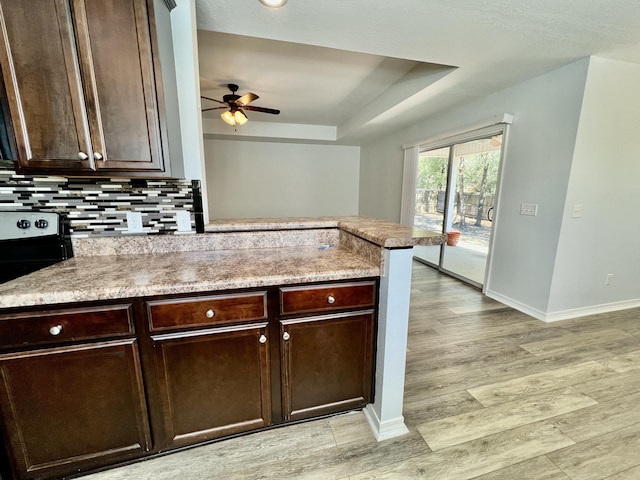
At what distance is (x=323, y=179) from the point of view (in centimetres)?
658

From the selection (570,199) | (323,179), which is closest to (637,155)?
(570,199)

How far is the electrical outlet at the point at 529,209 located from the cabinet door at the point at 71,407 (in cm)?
348

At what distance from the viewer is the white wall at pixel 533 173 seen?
2496 mm

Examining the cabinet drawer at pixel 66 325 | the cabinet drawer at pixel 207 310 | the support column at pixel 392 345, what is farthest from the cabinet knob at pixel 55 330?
the support column at pixel 392 345

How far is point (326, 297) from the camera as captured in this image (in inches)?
52.3

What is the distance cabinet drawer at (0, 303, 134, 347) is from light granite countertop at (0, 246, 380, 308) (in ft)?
0.18

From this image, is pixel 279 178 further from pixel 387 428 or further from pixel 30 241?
pixel 387 428

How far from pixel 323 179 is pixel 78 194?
539 cm

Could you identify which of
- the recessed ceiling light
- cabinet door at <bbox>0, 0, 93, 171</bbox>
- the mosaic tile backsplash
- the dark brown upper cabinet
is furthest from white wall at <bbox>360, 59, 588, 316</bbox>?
cabinet door at <bbox>0, 0, 93, 171</bbox>

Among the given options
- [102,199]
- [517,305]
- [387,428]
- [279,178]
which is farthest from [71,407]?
[279,178]

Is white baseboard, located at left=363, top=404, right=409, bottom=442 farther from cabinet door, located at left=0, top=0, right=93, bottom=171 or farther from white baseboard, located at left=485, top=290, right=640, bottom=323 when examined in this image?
white baseboard, located at left=485, top=290, right=640, bottom=323

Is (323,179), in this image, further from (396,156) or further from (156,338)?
(156,338)

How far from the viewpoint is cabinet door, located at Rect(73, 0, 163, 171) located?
1.19 meters

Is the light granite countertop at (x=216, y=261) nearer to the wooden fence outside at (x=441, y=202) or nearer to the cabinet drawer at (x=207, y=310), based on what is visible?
the cabinet drawer at (x=207, y=310)
